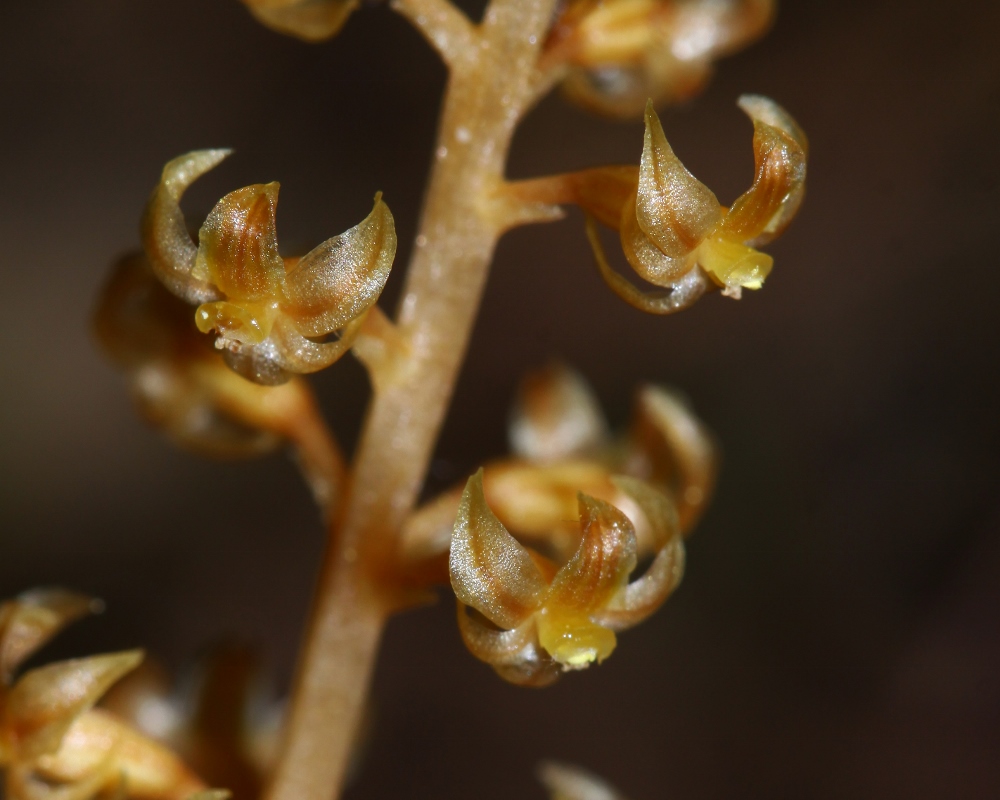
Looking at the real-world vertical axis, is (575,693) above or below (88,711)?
below

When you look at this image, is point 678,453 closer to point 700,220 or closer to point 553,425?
point 553,425

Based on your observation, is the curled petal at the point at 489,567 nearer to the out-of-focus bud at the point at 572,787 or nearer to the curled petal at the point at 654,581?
the curled petal at the point at 654,581

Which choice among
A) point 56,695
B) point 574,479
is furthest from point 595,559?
point 56,695

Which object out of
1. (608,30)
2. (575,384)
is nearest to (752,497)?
(575,384)

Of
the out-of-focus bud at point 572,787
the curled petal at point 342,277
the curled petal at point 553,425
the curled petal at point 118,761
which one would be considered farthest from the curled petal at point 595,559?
the curled petal at point 553,425

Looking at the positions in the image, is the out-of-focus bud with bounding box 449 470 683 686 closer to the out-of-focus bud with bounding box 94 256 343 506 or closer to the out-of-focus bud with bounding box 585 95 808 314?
the out-of-focus bud with bounding box 585 95 808 314

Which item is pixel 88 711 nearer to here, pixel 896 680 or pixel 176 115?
pixel 896 680
